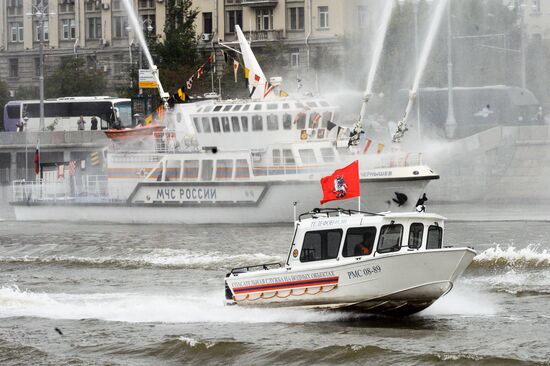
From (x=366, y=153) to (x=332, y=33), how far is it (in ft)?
155

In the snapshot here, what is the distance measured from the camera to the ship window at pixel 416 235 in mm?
30844

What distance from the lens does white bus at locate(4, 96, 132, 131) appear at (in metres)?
96.1

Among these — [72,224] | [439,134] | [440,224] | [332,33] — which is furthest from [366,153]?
[332,33]

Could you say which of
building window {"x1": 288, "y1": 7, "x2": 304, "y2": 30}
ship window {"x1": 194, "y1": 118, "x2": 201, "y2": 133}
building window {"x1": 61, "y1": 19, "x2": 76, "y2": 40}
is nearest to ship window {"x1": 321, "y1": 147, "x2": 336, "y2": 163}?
ship window {"x1": 194, "y1": 118, "x2": 201, "y2": 133}

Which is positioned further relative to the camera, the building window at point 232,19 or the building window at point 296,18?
the building window at point 232,19

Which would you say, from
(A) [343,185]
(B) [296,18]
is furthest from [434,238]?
(B) [296,18]

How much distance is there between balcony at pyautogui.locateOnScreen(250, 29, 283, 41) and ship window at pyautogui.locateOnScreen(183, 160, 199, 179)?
48.3m

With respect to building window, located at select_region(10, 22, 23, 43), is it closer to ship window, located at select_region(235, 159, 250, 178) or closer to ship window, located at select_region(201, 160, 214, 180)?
ship window, located at select_region(201, 160, 214, 180)

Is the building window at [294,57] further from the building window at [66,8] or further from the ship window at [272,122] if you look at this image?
the ship window at [272,122]

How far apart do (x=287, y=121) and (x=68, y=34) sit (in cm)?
5959

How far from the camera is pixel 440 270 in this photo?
30906 millimetres

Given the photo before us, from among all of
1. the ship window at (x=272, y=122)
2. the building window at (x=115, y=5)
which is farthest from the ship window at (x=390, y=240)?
the building window at (x=115, y=5)

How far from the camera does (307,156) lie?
6075 cm

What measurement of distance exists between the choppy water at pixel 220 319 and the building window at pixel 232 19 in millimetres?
66103
